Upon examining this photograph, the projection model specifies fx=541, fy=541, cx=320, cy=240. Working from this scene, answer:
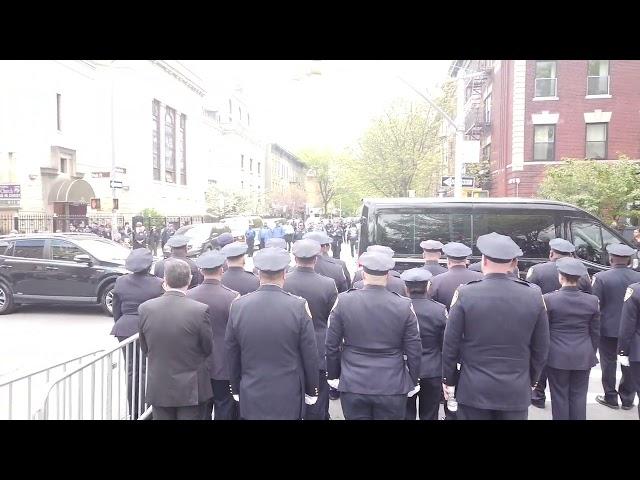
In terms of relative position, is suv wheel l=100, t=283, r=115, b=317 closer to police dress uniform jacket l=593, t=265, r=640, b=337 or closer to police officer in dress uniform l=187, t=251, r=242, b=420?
police officer in dress uniform l=187, t=251, r=242, b=420

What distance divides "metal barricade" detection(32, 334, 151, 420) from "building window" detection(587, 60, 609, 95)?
25.6m

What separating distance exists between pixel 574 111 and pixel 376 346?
2511cm

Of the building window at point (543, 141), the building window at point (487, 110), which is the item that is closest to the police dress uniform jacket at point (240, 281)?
the building window at point (543, 141)

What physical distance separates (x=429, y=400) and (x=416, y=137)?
2910 centimetres

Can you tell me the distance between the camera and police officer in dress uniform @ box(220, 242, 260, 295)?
578 cm

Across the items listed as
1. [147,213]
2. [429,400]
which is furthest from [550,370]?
[147,213]

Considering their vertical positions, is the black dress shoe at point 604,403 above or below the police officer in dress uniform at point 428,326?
below

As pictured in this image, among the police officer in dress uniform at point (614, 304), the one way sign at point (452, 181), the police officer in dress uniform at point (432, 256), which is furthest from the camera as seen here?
the one way sign at point (452, 181)

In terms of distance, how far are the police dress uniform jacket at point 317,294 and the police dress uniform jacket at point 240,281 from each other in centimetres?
71

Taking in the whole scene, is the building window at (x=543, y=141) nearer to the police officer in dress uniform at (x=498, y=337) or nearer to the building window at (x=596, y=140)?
the building window at (x=596, y=140)

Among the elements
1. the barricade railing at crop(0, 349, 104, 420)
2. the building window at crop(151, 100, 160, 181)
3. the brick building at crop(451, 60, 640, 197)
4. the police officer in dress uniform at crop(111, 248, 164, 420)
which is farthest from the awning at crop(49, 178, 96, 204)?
the police officer in dress uniform at crop(111, 248, 164, 420)

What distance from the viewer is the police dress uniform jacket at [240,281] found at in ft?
19.0

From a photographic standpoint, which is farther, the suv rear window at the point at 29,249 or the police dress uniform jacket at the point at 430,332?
the suv rear window at the point at 29,249

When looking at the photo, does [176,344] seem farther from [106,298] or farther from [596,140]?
[596,140]
